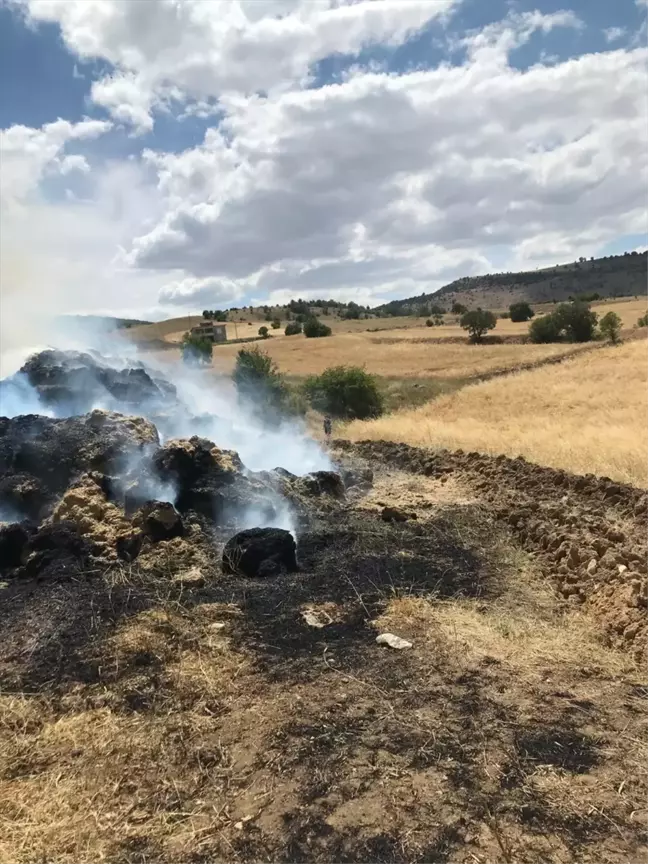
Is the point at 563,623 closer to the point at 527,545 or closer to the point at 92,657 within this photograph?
the point at 527,545

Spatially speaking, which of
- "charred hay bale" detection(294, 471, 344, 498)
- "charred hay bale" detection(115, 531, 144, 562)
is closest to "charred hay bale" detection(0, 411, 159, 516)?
"charred hay bale" detection(115, 531, 144, 562)

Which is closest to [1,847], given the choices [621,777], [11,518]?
[621,777]

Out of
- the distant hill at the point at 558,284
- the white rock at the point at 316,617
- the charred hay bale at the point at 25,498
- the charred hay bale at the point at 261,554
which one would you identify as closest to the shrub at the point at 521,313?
the distant hill at the point at 558,284

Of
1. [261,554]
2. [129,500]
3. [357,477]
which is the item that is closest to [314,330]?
[357,477]

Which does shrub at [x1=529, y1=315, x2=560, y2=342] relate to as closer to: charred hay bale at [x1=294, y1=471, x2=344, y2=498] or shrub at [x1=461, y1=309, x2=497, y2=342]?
shrub at [x1=461, y1=309, x2=497, y2=342]

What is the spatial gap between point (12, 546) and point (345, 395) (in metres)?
23.7

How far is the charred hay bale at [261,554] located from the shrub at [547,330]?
191 feet

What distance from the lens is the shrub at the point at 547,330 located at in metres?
62.4

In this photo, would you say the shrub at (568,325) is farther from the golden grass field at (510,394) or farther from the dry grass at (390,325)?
the dry grass at (390,325)

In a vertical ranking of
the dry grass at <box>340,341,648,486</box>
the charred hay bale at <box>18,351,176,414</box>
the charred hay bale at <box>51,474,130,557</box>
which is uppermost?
the charred hay bale at <box>18,351,176,414</box>

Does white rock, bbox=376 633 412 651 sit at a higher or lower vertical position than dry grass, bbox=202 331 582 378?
lower

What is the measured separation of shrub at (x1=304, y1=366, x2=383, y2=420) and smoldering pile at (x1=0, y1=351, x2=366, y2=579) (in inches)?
744

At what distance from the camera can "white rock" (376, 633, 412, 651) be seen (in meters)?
6.37

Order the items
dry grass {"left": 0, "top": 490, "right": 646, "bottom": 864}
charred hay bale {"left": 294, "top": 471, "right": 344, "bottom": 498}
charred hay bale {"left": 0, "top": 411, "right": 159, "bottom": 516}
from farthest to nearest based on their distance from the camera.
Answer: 1. charred hay bale {"left": 294, "top": 471, "right": 344, "bottom": 498}
2. charred hay bale {"left": 0, "top": 411, "right": 159, "bottom": 516}
3. dry grass {"left": 0, "top": 490, "right": 646, "bottom": 864}
